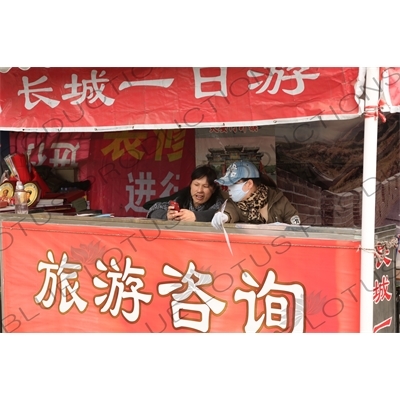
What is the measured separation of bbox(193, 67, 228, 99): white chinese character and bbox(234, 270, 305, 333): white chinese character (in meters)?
1.29

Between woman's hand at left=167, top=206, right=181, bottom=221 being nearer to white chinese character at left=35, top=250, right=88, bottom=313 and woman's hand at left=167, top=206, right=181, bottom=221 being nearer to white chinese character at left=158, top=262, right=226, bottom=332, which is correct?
white chinese character at left=158, top=262, right=226, bottom=332

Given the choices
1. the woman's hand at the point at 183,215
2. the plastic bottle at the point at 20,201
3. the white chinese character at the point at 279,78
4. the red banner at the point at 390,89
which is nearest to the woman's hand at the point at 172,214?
the woman's hand at the point at 183,215

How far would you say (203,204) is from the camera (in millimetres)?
5078

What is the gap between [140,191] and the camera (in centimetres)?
695

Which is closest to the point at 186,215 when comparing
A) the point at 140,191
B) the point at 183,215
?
the point at 183,215

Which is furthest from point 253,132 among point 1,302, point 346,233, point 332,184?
point 1,302

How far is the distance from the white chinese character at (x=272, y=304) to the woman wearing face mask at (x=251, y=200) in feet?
1.77

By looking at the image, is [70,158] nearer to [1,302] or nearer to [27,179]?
[27,179]

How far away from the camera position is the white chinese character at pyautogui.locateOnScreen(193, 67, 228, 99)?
4.06 m

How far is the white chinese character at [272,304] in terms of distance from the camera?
13.1 feet

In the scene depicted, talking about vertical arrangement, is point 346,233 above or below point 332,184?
below

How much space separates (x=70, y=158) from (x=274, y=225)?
151 inches

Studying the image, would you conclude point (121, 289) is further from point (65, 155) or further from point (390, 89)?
point (65, 155)

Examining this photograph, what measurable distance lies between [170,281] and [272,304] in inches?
31.9
